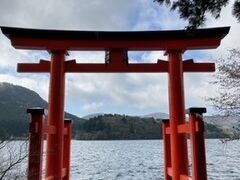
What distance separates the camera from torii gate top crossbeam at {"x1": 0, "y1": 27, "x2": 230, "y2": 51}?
21.7 feet

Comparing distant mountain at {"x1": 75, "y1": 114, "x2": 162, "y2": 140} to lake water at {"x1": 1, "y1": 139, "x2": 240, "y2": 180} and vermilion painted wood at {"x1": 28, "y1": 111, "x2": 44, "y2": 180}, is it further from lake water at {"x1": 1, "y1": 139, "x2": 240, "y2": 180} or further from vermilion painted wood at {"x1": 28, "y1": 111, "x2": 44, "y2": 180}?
vermilion painted wood at {"x1": 28, "y1": 111, "x2": 44, "y2": 180}

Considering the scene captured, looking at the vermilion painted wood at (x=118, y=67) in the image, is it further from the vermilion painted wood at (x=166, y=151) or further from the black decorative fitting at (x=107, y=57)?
the vermilion painted wood at (x=166, y=151)

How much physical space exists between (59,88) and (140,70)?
65.2 inches

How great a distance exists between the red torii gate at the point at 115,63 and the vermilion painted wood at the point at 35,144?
1.00 m

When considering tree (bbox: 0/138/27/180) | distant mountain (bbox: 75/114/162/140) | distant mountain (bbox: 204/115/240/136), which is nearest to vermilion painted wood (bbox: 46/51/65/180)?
tree (bbox: 0/138/27/180)

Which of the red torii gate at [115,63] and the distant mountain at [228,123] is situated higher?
the red torii gate at [115,63]

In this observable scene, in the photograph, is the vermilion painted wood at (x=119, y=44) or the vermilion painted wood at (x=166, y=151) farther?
the vermilion painted wood at (x=166, y=151)

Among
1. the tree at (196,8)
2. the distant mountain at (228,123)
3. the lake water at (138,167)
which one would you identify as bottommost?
the lake water at (138,167)

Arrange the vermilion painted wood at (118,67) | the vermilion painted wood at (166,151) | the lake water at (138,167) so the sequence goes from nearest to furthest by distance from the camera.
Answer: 1. the vermilion painted wood at (118,67)
2. the vermilion painted wood at (166,151)
3. the lake water at (138,167)

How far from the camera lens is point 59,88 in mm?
6621

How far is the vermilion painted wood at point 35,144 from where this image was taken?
16.1ft

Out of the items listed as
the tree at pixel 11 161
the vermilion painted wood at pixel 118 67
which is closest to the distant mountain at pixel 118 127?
the vermilion painted wood at pixel 118 67

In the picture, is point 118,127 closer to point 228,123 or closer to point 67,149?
point 67,149

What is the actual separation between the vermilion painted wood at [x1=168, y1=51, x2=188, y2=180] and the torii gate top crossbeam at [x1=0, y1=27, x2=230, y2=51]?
308 mm
